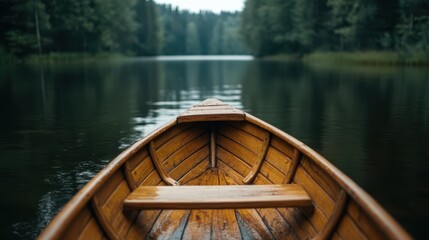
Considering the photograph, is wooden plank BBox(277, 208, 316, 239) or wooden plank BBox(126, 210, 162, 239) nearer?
wooden plank BBox(277, 208, 316, 239)

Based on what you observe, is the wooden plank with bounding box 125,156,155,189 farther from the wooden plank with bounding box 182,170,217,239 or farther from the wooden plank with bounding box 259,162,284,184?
the wooden plank with bounding box 259,162,284,184

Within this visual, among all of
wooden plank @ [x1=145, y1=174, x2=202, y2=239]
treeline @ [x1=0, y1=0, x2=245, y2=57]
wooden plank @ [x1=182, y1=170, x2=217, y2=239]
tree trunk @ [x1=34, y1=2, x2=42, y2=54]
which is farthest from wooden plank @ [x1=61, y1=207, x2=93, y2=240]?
tree trunk @ [x1=34, y1=2, x2=42, y2=54]

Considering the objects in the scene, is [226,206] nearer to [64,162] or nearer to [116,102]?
[64,162]

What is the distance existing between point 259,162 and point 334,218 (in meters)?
2.49

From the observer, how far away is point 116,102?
54.3 ft

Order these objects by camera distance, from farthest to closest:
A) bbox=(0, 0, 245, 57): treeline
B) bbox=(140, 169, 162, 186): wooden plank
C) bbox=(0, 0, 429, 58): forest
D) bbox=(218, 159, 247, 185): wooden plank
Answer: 1. bbox=(0, 0, 245, 57): treeline
2. bbox=(0, 0, 429, 58): forest
3. bbox=(218, 159, 247, 185): wooden plank
4. bbox=(140, 169, 162, 186): wooden plank

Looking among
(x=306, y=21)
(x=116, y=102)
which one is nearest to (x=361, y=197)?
(x=116, y=102)

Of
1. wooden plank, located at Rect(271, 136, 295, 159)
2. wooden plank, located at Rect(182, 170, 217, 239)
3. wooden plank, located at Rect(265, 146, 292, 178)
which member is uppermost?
wooden plank, located at Rect(271, 136, 295, 159)

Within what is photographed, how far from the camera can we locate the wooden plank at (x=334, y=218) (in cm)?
333

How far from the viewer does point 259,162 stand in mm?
5863

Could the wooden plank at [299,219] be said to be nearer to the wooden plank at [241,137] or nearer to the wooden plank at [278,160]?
the wooden plank at [278,160]

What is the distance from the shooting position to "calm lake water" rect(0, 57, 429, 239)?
5902mm

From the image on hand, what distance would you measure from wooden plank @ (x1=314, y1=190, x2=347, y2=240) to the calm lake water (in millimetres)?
1796

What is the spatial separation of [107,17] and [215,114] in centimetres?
5611
